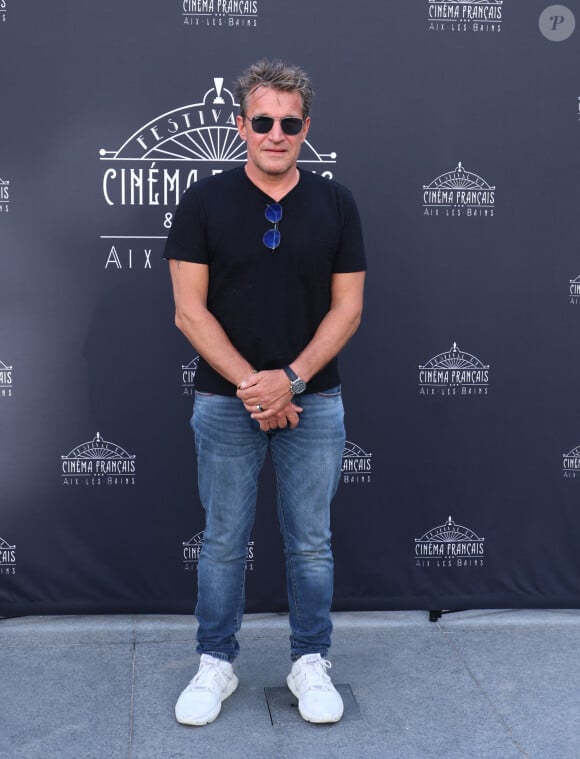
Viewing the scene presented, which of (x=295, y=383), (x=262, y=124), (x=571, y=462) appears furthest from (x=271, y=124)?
(x=571, y=462)

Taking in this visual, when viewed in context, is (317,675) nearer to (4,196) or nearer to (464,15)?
(4,196)

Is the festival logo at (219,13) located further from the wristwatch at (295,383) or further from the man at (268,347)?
the wristwatch at (295,383)

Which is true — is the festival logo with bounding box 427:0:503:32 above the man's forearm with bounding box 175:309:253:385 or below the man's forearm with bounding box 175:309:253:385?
above

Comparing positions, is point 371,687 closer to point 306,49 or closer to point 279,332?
point 279,332

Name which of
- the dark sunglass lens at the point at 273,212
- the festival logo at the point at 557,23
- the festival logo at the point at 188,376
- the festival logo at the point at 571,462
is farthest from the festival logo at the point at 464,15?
the festival logo at the point at 571,462

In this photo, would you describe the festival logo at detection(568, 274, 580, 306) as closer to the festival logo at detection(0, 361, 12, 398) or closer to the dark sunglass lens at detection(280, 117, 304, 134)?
the dark sunglass lens at detection(280, 117, 304, 134)

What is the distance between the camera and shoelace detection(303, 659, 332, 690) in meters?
2.77

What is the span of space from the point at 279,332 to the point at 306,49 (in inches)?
49.1

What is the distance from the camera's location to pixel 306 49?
3309mm

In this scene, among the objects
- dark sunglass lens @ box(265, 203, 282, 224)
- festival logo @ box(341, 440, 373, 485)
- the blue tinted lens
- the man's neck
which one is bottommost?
A: festival logo @ box(341, 440, 373, 485)

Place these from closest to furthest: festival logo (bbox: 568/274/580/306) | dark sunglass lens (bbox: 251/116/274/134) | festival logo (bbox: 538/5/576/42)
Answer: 1. dark sunglass lens (bbox: 251/116/274/134)
2. festival logo (bbox: 538/5/576/42)
3. festival logo (bbox: 568/274/580/306)

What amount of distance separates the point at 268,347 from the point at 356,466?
1.02 metres

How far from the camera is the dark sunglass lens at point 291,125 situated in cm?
257

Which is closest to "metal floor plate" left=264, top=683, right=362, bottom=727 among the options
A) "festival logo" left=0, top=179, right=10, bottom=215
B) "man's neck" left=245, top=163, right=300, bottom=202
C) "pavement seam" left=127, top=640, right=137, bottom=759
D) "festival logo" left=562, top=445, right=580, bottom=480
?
"pavement seam" left=127, top=640, right=137, bottom=759
